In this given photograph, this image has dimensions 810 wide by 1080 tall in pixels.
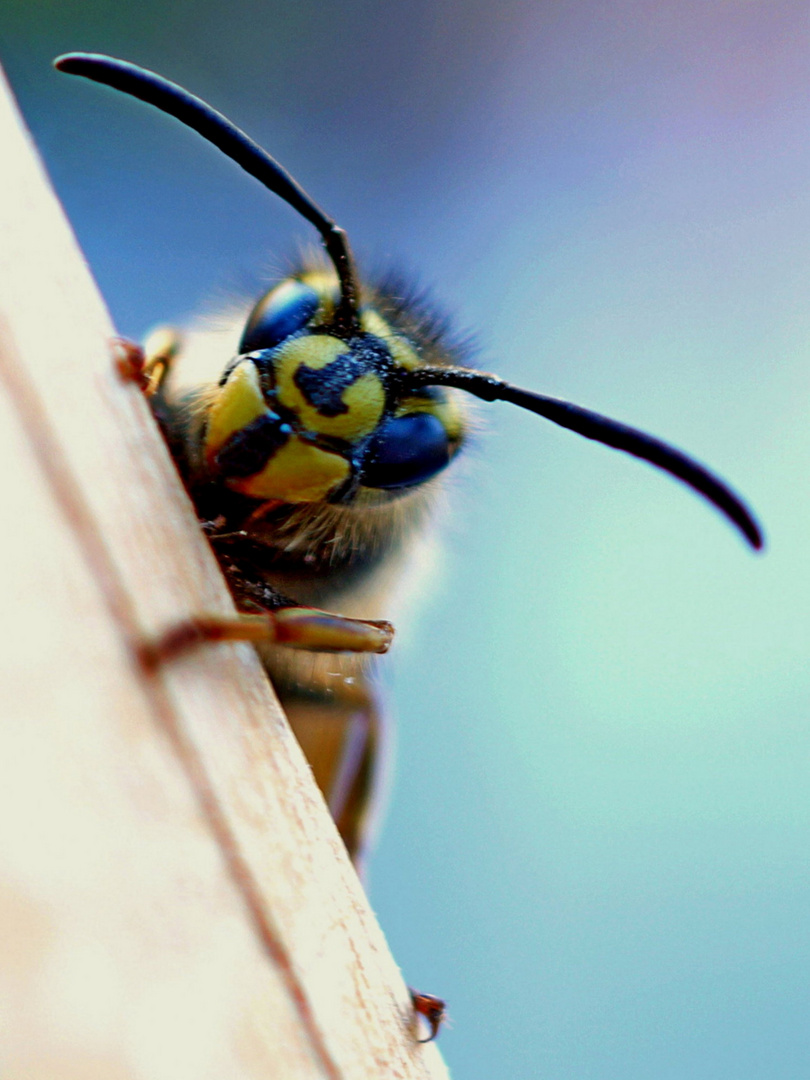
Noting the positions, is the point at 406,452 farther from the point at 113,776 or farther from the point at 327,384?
the point at 113,776

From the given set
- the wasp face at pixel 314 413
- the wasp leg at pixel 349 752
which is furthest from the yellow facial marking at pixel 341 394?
the wasp leg at pixel 349 752

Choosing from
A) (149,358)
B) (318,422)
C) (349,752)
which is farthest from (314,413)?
(349,752)

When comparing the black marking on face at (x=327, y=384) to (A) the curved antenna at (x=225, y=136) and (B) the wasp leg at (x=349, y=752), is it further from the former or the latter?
(B) the wasp leg at (x=349, y=752)

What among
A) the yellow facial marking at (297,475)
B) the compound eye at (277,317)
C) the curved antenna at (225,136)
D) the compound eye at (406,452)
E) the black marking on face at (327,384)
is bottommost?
the yellow facial marking at (297,475)

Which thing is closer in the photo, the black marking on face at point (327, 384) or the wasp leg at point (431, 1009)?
the wasp leg at point (431, 1009)

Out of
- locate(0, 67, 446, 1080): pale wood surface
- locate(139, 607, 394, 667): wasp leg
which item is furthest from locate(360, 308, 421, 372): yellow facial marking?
locate(0, 67, 446, 1080): pale wood surface

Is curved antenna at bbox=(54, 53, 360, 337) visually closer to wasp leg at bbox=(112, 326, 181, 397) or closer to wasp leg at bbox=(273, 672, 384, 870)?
wasp leg at bbox=(112, 326, 181, 397)
